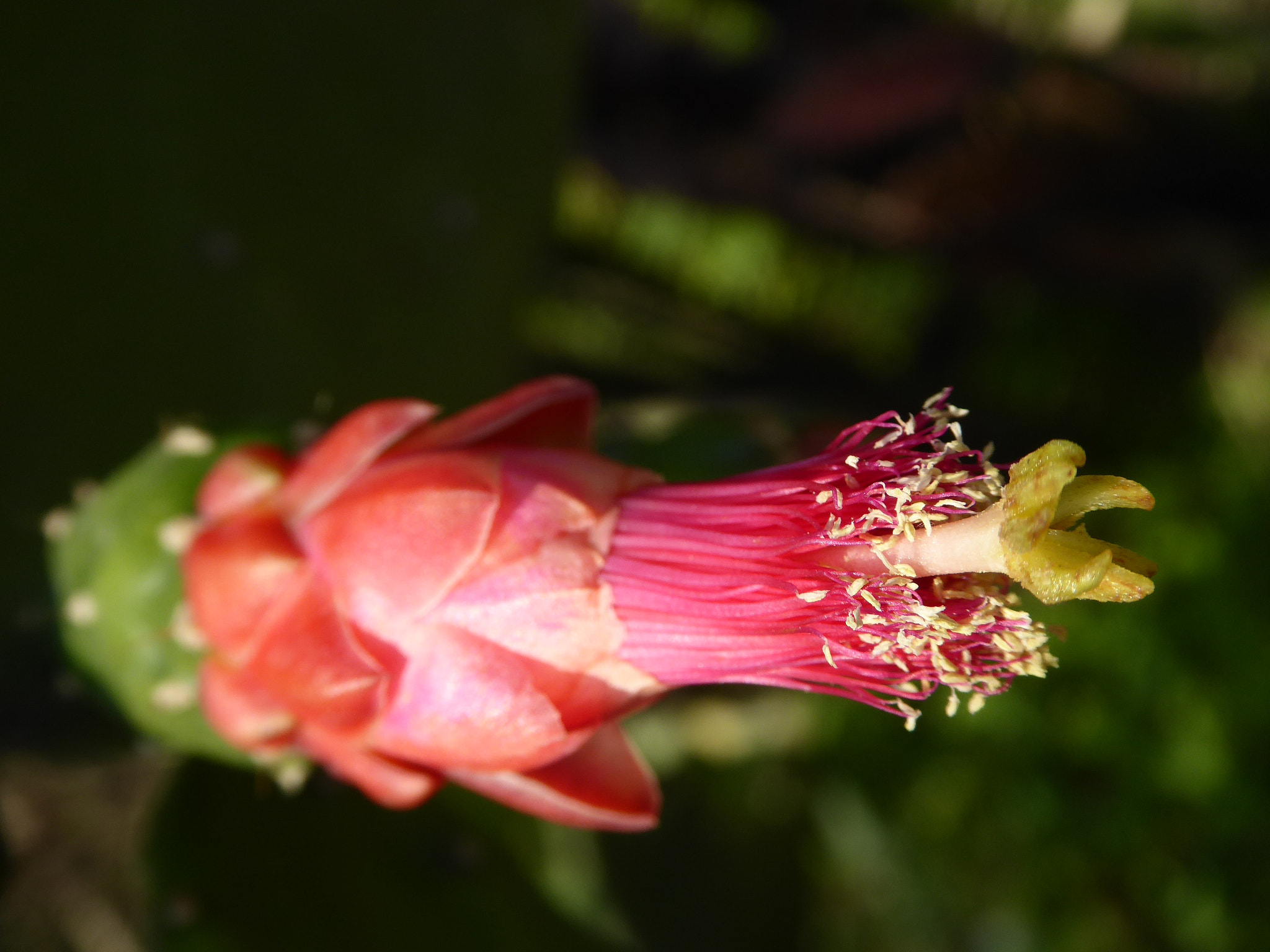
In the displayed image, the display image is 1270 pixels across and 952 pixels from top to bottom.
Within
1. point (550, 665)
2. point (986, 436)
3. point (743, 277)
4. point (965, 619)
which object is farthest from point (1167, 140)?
point (550, 665)

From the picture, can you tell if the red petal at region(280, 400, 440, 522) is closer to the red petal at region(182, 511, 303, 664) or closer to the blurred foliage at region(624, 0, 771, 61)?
the red petal at region(182, 511, 303, 664)

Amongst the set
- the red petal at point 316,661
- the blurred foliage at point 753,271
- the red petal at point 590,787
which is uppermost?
the red petal at point 316,661

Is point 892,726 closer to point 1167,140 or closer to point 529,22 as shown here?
point 1167,140

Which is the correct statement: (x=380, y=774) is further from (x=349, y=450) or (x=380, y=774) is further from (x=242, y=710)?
(x=349, y=450)

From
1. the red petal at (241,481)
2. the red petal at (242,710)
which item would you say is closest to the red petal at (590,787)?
the red petal at (242,710)

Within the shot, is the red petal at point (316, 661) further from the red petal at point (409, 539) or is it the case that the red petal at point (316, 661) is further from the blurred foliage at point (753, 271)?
the blurred foliage at point (753, 271)

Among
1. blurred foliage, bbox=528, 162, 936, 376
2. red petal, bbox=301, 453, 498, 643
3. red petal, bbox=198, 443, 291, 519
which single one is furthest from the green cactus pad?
blurred foliage, bbox=528, 162, 936, 376
